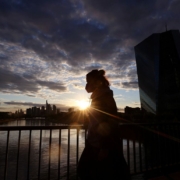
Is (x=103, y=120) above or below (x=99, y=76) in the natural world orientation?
below

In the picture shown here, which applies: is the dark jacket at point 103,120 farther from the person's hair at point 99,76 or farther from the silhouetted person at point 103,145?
the person's hair at point 99,76

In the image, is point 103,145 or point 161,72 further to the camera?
point 161,72

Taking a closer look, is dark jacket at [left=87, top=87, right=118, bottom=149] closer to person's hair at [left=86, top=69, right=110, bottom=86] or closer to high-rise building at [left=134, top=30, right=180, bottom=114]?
person's hair at [left=86, top=69, right=110, bottom=86]

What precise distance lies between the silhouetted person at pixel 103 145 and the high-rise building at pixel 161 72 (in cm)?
7154

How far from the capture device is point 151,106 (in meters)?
77.2

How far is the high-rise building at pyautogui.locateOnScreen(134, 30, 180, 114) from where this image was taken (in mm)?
70438

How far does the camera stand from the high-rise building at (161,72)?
231 ft

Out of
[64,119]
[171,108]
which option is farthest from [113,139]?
[64,119]

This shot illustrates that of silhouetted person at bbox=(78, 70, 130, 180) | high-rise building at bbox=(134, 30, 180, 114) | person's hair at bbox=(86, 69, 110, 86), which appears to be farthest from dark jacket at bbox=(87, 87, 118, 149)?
high-rise building at bbox=(134, 30, 180, 114)

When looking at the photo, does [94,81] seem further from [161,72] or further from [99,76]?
[161,72]

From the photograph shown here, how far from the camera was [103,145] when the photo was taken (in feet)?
5.65

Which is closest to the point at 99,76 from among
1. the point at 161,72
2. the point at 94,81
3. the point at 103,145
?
the point at 94,81

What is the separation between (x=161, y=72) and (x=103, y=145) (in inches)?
3089

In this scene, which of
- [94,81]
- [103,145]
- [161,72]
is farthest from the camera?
[161,72]
